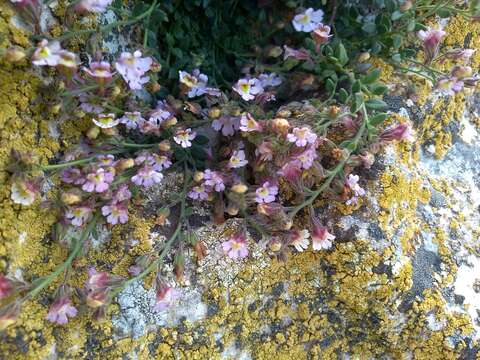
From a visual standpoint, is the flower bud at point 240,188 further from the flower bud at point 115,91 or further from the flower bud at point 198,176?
the flower bud at point 115,91

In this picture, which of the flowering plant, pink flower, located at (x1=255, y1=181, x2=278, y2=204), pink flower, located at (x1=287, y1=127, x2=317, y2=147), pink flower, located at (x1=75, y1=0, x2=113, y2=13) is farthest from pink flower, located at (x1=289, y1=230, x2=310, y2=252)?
pink flower, located at (x1=75, y1=0, x2=113, y2=13)

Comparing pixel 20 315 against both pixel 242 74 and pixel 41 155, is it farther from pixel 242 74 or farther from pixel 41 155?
pixel 242 74

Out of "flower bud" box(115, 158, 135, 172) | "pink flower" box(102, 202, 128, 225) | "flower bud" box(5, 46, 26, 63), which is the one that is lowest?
"pink flower" box(102, 202, 128, 225)

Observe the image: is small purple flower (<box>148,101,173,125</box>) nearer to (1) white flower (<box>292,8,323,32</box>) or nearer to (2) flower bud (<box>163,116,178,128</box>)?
(2) flower bud (<box>163,116,178,128</box>)

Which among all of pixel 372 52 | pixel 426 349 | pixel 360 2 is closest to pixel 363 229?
pixel 426 349

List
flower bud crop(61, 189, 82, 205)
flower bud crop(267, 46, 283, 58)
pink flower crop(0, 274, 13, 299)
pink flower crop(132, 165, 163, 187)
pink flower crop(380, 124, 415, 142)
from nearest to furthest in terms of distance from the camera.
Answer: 1. pink flower crop(0, 274, 13, 299)
2. flower bud crop(61, 189, 82, 205)
3. pink flower crop(132, 165, 163, 187)
4. pink flower crop(380, 124, 415, 142)
5. flower bud crop(267, 46, 283, 58)

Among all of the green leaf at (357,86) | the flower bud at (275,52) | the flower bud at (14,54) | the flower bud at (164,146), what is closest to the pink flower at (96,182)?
the flower bud at (164,146)
